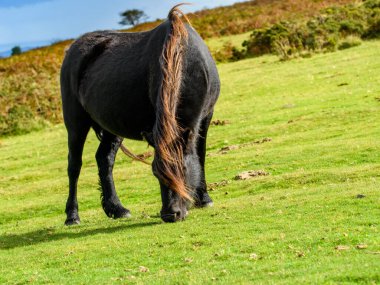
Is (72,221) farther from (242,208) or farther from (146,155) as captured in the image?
(146,155)

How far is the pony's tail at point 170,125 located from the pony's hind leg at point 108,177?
266 centimetres

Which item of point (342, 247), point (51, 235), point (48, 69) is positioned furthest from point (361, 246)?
A: point (48, 69)

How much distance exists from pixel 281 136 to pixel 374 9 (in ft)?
64.2

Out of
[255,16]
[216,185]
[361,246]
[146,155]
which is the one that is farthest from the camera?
[255,16]

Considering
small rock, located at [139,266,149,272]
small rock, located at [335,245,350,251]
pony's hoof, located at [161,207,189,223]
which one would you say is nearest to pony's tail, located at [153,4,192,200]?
pony's hoof, located at [161,207,189,223]

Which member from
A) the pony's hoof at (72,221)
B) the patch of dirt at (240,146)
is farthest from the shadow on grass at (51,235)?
the patch of dirt at (240,146)

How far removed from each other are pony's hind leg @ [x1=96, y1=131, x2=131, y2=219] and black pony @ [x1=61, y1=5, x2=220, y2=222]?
2 cm

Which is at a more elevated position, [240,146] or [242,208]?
[242,208]

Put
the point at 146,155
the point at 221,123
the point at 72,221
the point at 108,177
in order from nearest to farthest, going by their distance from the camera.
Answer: the point at 72,221 → the point at 108,177 → the point at 146,155 → the point at 221,123

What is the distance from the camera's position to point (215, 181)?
13.5m

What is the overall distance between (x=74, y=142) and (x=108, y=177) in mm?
737

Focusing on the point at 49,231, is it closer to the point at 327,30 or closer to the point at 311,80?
the point at 311,80

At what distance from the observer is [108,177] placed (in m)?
10.9

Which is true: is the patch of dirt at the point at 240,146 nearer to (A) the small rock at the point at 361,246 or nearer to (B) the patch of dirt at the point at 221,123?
(B) the patch of dirt at the point at 221,123
